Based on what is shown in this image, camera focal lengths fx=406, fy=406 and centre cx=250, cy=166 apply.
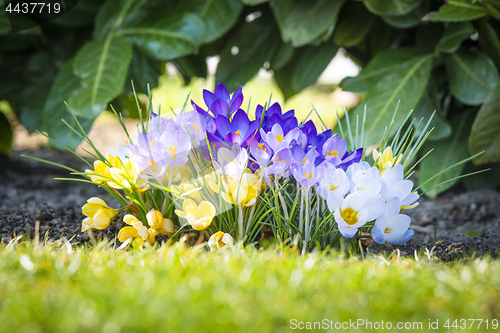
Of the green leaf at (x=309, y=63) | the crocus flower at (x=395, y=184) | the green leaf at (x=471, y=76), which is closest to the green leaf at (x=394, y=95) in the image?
the green leaf at (x=471, y=76)

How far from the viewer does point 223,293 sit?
2.32ft

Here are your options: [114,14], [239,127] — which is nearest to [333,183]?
[239,127]

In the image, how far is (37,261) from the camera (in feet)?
2.82

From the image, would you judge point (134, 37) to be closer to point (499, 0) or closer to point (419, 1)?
point (419, 1)

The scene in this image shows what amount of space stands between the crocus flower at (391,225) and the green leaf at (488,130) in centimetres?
82

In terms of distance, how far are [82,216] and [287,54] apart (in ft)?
4.26

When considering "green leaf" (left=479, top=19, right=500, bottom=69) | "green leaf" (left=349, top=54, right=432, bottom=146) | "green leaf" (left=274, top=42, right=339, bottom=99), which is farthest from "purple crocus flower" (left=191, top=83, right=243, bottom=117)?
"green leaf" (left=479, top=19, right=500, bottom=69)

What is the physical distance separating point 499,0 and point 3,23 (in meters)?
2.36

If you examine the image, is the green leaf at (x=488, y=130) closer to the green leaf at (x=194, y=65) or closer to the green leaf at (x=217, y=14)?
the green leaf at (x=217, y=14)

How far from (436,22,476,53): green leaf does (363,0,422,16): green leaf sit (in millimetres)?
217

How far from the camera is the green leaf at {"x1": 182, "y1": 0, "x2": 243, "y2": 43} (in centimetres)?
201

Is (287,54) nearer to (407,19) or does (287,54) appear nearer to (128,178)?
(407,19)

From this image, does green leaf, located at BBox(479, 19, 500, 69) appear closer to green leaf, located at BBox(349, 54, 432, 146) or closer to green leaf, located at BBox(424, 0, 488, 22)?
green leaf, located at BBox(424, 0, 488, 22)

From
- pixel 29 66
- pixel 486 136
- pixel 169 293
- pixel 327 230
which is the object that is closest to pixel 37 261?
pixel 169 293
